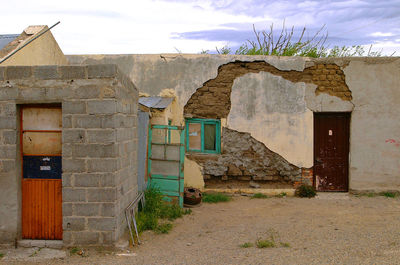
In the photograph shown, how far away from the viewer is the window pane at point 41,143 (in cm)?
463

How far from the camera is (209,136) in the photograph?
8.48 metres

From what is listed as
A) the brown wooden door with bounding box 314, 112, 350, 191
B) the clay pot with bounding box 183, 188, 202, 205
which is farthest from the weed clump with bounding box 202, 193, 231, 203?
the brown wooden door with bounding box 314, 112, 350, 191

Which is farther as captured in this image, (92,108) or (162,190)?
(162,190)

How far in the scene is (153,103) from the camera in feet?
24.6

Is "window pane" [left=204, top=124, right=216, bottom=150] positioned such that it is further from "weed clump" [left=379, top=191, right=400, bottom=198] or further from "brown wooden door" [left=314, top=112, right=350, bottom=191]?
"weed clump" [left=379, top=191, right=400, bottom=198]

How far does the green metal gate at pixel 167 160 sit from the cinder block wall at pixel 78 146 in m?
2.28

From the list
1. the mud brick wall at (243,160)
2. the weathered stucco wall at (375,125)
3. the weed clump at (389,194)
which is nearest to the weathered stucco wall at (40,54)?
the mud brick wall at (243,160)

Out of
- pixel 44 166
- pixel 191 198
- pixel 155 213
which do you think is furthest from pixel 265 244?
pixel 44 166

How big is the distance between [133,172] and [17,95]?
2.03 meters

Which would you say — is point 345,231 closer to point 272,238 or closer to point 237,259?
point 272,238

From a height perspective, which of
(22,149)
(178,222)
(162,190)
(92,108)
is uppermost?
(92,108)

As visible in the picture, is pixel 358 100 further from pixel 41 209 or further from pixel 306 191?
pixel 41 209

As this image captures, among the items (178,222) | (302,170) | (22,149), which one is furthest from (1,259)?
(302,170)

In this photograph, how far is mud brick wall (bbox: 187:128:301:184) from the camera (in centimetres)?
827
